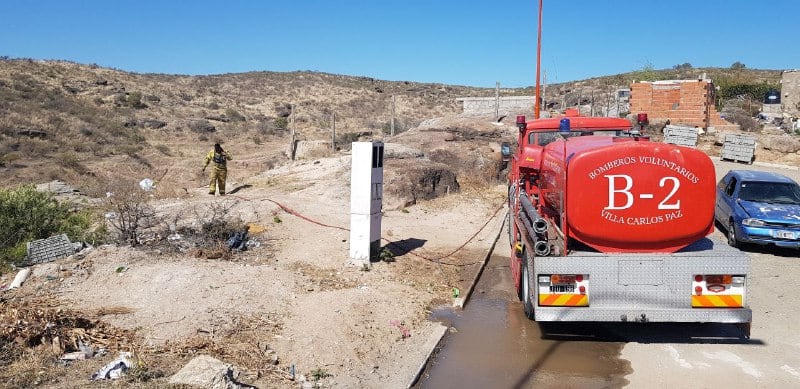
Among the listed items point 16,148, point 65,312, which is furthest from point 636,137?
point 16,148

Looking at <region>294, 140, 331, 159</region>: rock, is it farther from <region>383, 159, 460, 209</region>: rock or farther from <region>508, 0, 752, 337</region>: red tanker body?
<region>508, 0, 752, 337</region>: red tanker body

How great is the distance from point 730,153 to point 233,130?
30942 millimetres

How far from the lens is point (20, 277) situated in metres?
8.70

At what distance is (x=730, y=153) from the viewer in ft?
83.6

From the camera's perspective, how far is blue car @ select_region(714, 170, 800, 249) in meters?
12.0

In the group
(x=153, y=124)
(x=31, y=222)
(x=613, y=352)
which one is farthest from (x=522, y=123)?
(x=153, y=124)

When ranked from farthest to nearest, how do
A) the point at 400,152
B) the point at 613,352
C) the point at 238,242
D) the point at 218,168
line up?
the point at 400,152, the point at 218,168, the point at 238,242, the point at 613,352

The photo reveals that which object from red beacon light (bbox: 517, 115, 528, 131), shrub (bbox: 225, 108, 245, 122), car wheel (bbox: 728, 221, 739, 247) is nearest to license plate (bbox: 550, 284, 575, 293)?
red beacon light (bbox: 517, 115, 528, 131)

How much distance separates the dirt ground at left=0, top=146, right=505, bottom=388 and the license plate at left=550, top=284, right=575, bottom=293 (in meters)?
1.56

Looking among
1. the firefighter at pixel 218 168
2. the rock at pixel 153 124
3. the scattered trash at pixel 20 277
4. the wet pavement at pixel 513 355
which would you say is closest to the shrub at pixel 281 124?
the rock at pixel 153 124

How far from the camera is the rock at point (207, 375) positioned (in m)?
5.32

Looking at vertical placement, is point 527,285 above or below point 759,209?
below

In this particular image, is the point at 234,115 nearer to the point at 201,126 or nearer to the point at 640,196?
the point at 201,126

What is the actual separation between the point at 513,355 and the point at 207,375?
11.3ft
